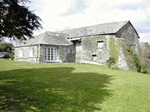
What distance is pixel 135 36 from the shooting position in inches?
1077

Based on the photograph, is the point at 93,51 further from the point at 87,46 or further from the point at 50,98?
the point at 50,98

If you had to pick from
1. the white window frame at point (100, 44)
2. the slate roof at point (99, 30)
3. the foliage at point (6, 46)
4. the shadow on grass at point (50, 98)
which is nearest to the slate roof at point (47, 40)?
the slate roof at point (99, 30)

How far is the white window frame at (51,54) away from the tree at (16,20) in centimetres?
1478

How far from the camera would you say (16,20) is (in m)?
6.62

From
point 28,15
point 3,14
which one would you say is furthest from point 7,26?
point 28,15

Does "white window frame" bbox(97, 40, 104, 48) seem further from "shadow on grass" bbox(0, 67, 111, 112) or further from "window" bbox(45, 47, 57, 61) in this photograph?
"shadow on grass" bbox(0, 67, 111, 112)

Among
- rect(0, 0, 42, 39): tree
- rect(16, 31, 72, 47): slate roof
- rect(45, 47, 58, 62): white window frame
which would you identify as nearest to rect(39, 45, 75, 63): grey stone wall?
rect(45, 47, 58, 62): white window frame

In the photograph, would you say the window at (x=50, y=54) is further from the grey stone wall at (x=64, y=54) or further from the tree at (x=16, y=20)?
the tree at (x=16, y=20)

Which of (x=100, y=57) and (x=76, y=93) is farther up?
(x=100, y=57)

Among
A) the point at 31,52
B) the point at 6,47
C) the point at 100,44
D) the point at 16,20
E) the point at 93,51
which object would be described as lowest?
the point at 31,52

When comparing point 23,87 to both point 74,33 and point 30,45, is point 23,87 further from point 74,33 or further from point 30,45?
point 74,33

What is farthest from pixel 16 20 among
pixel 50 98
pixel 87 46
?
pixel 87 46

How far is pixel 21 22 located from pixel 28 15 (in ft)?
1.98

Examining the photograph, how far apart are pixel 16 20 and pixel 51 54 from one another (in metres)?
16.4
